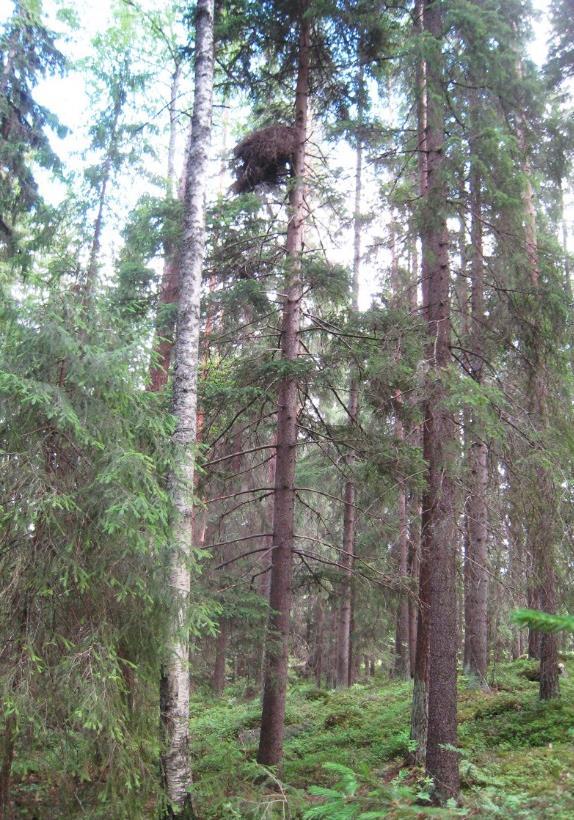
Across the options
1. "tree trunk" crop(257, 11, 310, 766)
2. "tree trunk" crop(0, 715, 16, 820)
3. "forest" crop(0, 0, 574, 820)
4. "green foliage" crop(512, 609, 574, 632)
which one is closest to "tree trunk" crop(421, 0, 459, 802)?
"forest" crop(0, 0, 574, 820)

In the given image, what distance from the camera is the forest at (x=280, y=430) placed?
4.61 meters

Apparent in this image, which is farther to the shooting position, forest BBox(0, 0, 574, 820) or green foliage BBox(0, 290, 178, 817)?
forest BBox(0, 0, 574, 820)

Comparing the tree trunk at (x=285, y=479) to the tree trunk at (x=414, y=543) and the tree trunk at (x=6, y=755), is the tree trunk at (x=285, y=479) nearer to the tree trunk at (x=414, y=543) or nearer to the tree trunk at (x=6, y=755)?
the tree trunk at (x=414, y=543)

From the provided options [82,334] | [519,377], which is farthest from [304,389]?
[82,334]

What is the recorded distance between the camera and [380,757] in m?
8.12

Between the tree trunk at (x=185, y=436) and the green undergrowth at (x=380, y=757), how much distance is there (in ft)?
1.85

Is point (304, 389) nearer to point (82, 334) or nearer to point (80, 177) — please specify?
point (82, 334)

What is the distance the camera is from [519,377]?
8508 mm

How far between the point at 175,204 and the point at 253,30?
3350mm

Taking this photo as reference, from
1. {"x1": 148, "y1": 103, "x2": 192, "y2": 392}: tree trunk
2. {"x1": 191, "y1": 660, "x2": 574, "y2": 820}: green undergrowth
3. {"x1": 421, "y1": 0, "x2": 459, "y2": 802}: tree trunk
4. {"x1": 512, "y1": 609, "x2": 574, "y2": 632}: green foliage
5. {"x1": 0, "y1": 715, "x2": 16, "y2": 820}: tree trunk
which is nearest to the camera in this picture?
{"x1": 512, "y1": 609, "x2": 574, "y2": 632}: green foliage

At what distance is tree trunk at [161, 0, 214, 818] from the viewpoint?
5340 mm

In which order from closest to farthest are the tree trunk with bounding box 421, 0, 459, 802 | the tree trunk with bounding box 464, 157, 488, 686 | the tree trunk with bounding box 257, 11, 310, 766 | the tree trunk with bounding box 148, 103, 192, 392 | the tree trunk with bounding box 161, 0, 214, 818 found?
the tree trunk with bounding box 161, 0, 214, 818
the tree trunk with bounding box 421, 0, 459, 802
the tree trunk with bounding box 257, 11, 310, 766
the tree trunk with bounding box 148, 103, 192, 392
the tree trunk with bounding box 464, 157, 488, 686

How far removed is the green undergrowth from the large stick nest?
8.69 meters

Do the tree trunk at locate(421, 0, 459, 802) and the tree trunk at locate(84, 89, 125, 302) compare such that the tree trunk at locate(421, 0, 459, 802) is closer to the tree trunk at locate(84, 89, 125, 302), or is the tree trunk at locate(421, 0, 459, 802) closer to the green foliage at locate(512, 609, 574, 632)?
the green foliage at locate(512, 609, 574, 632)
